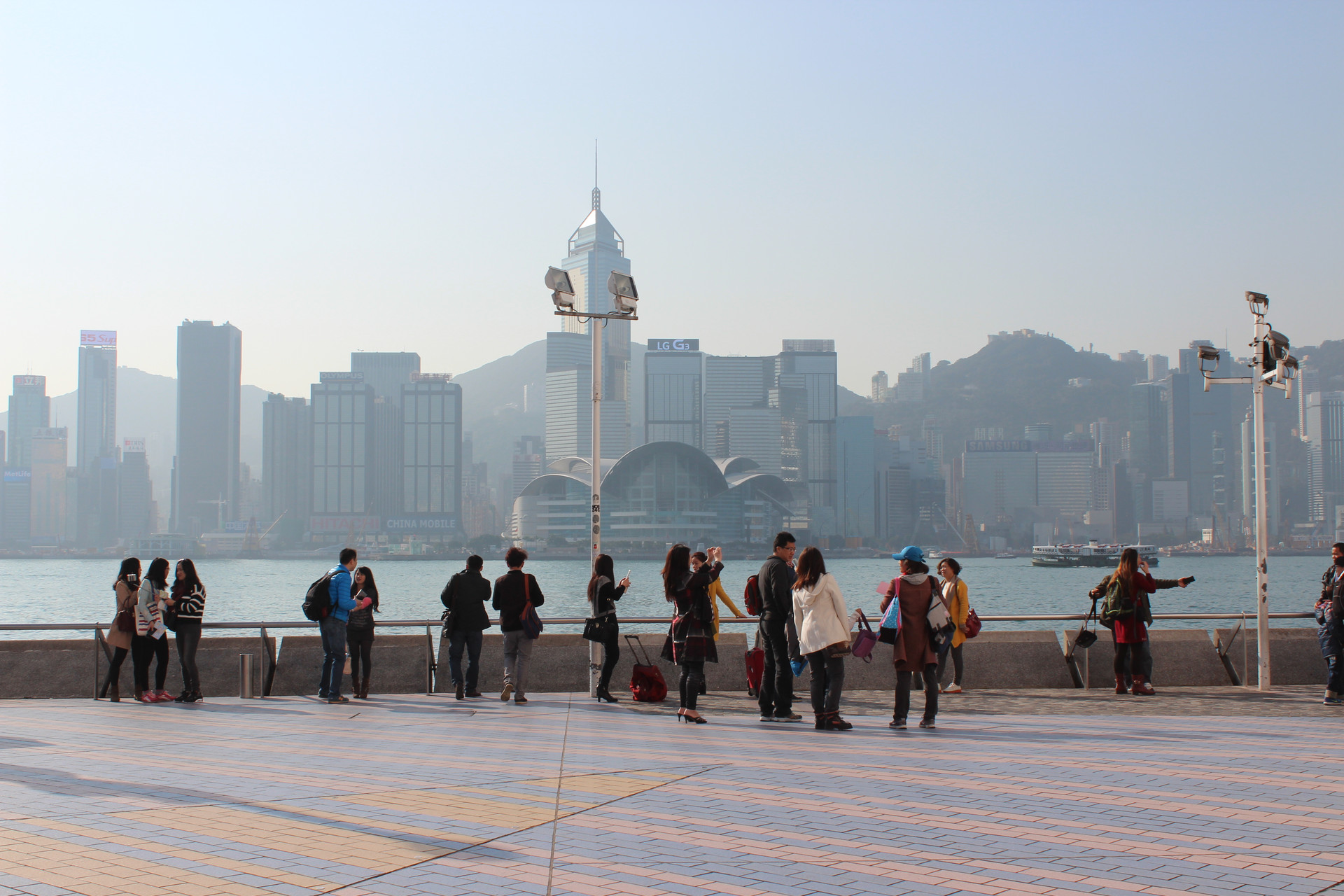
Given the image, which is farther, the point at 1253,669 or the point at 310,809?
the point at 1253,669

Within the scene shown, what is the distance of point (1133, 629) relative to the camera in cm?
1200

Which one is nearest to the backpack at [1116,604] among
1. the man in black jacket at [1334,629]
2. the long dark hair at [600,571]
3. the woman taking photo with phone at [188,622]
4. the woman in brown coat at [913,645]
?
the man in black jacket at [1334,629]

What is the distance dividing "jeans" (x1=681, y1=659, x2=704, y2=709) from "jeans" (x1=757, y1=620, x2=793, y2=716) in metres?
0.62

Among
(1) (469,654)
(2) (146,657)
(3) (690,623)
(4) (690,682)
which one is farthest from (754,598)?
(2) (146,657)

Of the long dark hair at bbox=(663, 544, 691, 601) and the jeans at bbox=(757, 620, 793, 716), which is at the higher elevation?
the long dark hair at bbox=(663, 544, 691, 601)

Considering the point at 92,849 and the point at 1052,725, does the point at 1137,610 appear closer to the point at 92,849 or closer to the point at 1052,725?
the point at 1052,725

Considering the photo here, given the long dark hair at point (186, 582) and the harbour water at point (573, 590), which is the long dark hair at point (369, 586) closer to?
the long dark hair at point (186, 582)

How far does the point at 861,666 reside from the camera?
12.8 meters

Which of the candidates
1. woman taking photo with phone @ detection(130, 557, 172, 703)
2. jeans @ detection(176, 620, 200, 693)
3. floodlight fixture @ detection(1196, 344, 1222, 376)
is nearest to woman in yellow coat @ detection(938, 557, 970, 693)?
floodlight fixture @ detection(1196, 344, 1222, 376)

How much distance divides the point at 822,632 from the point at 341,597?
5526mm

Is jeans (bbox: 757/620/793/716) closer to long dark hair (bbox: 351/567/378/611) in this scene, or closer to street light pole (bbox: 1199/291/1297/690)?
long dark hair (bbox: 351/567/378/611)

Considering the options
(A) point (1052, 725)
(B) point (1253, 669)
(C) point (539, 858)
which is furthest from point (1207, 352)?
(C) point (539, 858)

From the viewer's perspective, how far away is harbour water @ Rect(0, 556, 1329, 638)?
6781 centimetres

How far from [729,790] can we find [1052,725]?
4.33m
